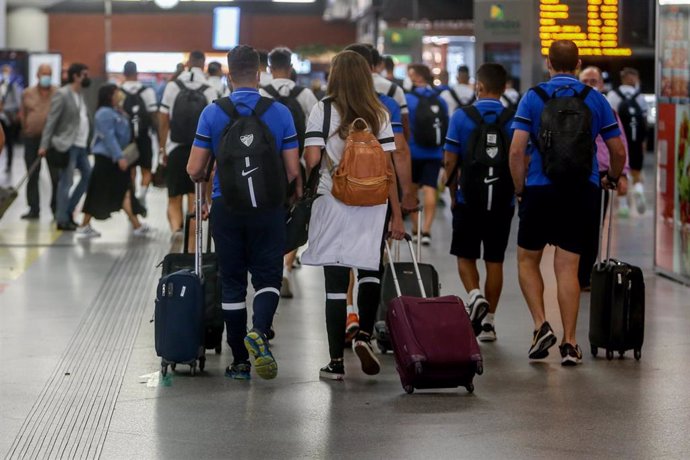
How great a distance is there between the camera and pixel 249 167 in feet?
Result: 23.1

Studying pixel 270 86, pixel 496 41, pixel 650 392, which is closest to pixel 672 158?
pixel 496 41

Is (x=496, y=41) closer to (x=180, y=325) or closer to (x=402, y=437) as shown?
(x=180, y=325)

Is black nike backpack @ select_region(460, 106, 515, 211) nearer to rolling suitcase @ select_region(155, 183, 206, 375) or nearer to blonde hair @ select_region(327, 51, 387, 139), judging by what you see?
blonde hair @ select_region(327, 51, 387, 139)

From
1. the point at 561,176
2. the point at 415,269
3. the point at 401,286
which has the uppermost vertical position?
the point at 561,176

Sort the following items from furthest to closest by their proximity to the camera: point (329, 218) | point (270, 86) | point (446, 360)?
1. point (270, 86)
2. point (329, 218)
3. point (446, 360)

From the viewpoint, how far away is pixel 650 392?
719cm

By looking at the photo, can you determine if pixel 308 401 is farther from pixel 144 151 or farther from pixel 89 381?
pixel 144 151

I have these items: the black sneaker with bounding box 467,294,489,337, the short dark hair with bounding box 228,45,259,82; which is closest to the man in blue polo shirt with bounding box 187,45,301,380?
the short dark hair with bounding box 228,45,259,82

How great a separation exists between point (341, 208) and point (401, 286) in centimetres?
108

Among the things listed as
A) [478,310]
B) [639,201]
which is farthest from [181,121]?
[639,201]

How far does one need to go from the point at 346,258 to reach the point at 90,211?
7.83 metres

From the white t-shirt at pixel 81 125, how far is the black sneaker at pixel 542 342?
8.90 m

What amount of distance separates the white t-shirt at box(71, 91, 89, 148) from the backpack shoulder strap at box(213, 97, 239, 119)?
8763mm

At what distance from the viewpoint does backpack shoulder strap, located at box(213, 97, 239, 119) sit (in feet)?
23.5
